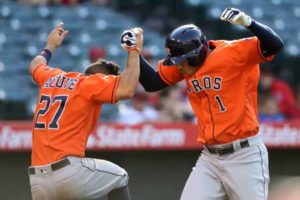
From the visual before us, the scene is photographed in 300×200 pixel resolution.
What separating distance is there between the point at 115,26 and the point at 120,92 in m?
4.87

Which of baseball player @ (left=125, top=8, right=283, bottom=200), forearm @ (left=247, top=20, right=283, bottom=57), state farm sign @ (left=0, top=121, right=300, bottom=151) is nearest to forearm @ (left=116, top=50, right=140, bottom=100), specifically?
baseball player @ (left=125, top=8, right=283, bottom=200)

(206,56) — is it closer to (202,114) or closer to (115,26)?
(202,114)

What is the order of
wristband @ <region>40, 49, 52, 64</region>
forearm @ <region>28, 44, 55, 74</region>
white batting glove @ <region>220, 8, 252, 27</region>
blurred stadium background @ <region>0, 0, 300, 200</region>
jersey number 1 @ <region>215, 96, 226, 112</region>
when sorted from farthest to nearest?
blurred stadium background @ <region>0, 0, 300, 200</region>
wristband @ <region>40, 49, 52, 64</region>
forearm @ <region>28, 44, 55, 74</region>
jersey number 1 @ <region>215, 96, 226, 112</region>
white batting glove @ <region>220, 8, 252, 27</region>

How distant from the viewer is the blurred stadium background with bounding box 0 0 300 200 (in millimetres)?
7199

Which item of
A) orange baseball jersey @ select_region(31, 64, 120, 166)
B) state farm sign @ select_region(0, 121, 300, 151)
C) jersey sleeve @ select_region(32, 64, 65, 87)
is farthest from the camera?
state farm sign @ select_region(0, 121, 300, 151)

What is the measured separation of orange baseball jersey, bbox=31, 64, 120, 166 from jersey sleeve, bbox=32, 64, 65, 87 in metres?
0.27

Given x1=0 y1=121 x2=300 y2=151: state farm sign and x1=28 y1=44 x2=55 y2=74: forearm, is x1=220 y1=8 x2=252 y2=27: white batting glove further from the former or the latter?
x1=0 y1=121 x2=300 y2=151: state farm sign

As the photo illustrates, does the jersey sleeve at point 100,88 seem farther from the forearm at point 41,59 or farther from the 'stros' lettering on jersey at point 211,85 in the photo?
the forearm at point 41,59

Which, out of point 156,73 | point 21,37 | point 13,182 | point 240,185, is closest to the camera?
point 240,185

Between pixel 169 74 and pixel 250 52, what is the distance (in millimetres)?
634

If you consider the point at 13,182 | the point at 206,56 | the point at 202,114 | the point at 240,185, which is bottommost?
the point at 13,182

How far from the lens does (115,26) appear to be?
9.88 metres


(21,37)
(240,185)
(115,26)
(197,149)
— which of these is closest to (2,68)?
(21,37)

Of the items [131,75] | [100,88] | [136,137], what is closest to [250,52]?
[131,75]
